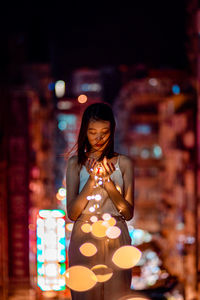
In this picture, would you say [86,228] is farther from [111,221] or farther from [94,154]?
[94,154]

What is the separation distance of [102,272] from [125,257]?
0.13 metres

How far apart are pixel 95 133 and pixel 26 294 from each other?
14133 mm

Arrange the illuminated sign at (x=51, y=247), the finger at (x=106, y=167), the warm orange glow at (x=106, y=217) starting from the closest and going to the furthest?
1. the finger at (x=106, y=167)
2. the warm orange glow at (x=106, y=217)
3. the illuminated sign at (x=51, y=247)

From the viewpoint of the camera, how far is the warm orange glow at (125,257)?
1.82 meters

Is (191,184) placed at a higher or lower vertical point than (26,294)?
higher

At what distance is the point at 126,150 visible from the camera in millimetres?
31047

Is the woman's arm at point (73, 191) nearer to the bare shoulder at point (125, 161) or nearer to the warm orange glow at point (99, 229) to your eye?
the warm orange glow at point (99, 229)

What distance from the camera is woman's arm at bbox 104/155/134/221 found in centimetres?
179

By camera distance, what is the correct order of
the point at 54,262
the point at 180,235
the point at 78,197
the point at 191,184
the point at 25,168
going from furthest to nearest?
the point at 180,235, the point at 191,184, the point at 25,168, the point at 54,262, the point at 78,197

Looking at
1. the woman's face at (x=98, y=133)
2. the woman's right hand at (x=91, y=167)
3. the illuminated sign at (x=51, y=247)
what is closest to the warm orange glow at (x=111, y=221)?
the woman's right hand at (x=91, y=167)

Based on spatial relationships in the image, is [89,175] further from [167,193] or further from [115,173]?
[167,193]

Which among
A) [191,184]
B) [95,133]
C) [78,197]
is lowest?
[191,184]

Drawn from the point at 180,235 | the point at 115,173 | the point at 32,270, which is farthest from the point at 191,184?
the point at 115,173

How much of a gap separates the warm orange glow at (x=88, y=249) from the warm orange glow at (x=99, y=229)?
2.3 inches
